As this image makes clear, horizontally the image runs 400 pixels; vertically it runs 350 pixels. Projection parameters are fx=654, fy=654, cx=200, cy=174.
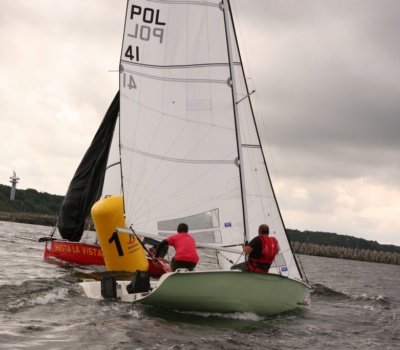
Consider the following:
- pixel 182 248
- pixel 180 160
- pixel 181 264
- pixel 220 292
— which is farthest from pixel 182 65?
pixel 220 292

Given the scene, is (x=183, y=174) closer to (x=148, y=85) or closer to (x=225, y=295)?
(x=148, y=85)

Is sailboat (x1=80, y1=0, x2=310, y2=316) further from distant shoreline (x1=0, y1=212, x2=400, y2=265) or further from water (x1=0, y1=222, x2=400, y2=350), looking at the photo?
distant shoreline (x1=0, y1=212, x2=400, y2=265)

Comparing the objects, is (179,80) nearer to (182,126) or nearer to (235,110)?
(182,126)

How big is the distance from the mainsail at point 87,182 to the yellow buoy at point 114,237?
5.77m

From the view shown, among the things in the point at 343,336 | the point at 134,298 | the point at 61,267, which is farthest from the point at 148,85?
the point at 61,267

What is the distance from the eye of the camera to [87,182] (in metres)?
24.5

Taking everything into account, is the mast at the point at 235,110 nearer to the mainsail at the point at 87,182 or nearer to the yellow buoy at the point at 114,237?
the yellow buoy at the point at 114,237

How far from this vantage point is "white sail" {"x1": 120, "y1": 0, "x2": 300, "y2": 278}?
13789mm

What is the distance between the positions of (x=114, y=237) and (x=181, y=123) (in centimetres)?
537

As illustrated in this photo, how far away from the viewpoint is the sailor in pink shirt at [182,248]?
1290 cm

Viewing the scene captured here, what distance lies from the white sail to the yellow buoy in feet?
12.9

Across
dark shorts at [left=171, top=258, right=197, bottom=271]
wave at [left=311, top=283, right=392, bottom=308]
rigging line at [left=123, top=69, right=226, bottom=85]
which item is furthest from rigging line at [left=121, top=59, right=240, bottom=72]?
wave at [left=311, top=283, right=392, bottom=308]

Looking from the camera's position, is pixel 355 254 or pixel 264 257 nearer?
pixel 264 257

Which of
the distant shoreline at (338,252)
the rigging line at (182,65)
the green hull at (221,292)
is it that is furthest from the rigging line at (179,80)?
the distant shoreline at (338,252)
